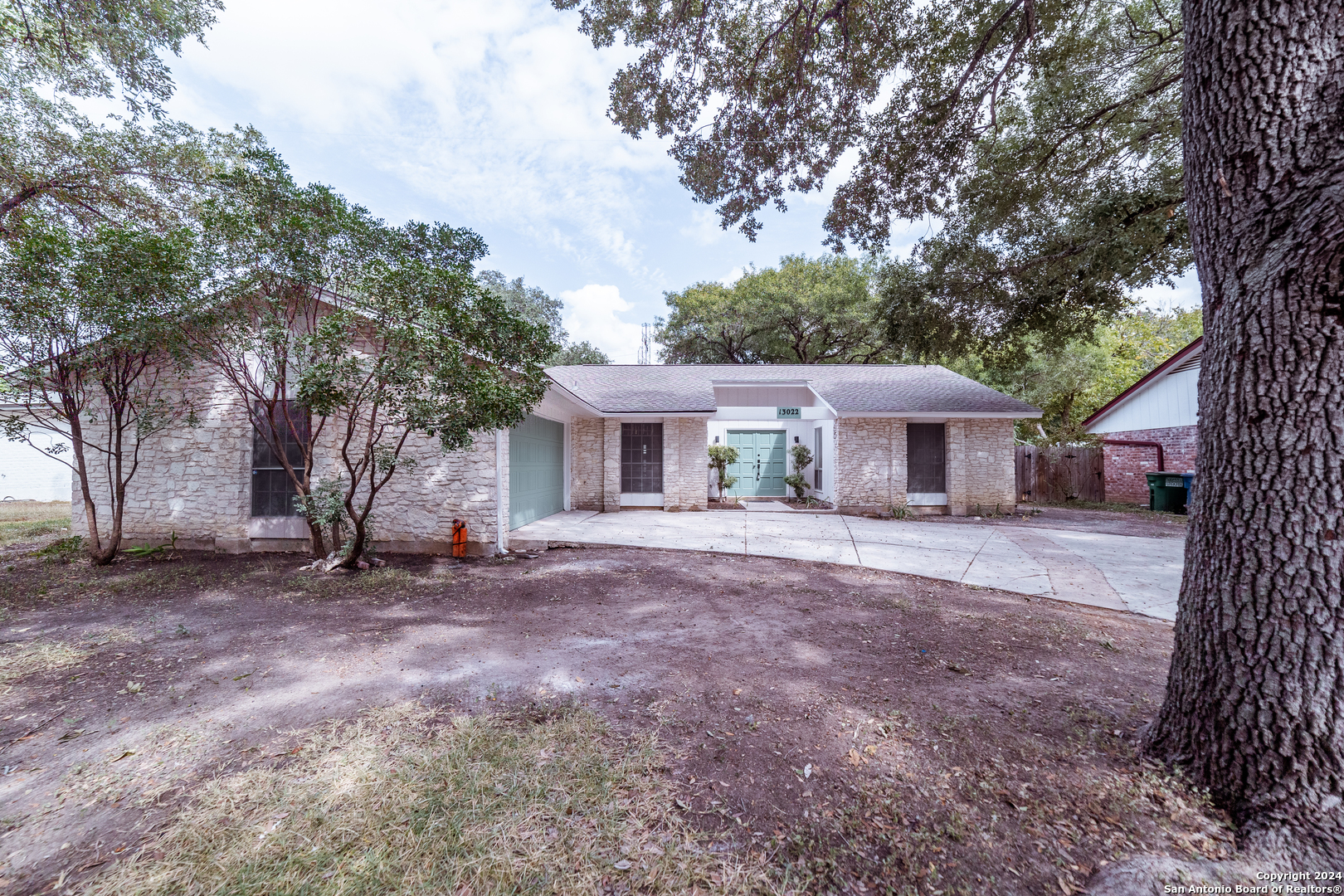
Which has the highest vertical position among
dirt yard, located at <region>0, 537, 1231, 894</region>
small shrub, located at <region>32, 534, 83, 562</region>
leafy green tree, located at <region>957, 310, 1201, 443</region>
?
leafy green tree, located at <region>957, 310, 1201, 443</region>

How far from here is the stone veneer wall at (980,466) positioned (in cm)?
1145

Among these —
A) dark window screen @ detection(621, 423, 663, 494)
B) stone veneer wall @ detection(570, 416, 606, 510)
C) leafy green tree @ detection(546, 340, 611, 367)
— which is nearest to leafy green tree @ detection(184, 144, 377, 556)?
Answer: stone veneer wall @ detection(570, 416, 606, 510)

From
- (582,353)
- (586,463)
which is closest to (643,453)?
(586,463)

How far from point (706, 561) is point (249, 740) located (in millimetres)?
5139

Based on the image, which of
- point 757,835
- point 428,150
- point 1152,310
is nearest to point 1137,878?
point 757,835

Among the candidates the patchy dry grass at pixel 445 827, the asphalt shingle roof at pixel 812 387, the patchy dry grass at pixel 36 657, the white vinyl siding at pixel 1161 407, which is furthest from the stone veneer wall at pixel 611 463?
the white vinyl siding at pixel 1161 407

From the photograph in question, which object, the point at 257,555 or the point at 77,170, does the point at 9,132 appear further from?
the point at 257,555

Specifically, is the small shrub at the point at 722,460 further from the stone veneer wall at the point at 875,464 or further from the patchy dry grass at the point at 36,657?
the patchy dry grass at the point at 36,657

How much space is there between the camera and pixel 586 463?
11.9m

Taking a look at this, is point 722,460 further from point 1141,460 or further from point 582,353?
point 582,353

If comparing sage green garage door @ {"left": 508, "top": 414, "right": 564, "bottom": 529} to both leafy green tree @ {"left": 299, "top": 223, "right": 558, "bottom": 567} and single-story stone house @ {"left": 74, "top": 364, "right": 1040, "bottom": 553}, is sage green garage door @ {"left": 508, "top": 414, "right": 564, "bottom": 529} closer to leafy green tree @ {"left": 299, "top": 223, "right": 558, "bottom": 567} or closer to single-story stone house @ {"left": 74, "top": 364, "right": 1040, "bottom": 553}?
single-story stone house @ {"left": 74, "top": 364, "right": 1040, "bottom": 553}

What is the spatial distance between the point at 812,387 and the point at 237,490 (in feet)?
39.6

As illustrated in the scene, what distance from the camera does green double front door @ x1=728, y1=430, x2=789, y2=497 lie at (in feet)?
49.3

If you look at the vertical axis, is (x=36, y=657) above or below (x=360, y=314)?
below
